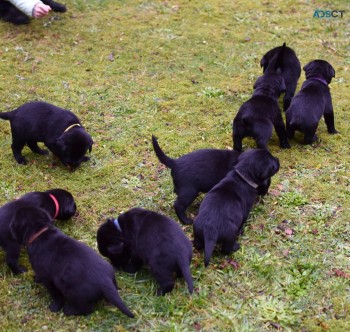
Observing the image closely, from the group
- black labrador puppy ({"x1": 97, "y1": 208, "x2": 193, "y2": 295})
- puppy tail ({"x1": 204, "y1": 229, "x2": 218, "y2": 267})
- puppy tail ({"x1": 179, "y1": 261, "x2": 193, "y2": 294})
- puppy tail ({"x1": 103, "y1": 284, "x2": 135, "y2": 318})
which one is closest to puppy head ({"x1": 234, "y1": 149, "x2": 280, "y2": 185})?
puppy tail ({"x1": 204, "y1": 229, "x2": 218, "y2": 267})

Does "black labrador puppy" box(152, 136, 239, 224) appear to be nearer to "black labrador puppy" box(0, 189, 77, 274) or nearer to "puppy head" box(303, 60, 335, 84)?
"black labrador puppy" box(0, 189, 77, 274)

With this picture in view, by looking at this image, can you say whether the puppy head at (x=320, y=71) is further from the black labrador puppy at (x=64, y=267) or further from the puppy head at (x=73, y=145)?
the black labrador puppy at (x=64, y=267)

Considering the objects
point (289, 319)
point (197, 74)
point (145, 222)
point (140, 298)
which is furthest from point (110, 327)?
point (197, 74)

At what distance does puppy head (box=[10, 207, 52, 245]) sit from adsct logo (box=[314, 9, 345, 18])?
841cm

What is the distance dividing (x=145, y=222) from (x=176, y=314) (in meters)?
0.89

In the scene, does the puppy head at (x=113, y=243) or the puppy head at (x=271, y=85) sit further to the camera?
the puppy head at (x=271, y=85)

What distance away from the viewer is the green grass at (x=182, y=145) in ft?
14.7

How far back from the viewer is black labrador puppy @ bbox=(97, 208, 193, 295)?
443 centimetres

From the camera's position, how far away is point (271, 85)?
6.83 m

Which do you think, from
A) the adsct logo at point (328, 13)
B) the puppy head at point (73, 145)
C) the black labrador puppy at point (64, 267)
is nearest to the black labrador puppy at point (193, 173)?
the puppy head at point (73, 145)

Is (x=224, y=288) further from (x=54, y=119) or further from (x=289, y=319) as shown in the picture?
(x=54, y=119)

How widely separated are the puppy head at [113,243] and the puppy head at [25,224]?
571 millimetres

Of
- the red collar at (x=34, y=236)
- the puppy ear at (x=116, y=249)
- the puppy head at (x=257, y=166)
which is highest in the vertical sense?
the puppy head at (x=257, y=166)

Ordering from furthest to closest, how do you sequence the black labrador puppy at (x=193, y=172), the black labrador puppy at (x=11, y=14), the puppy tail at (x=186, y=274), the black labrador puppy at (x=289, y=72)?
1. the black labrador puppy at (x=11, y=14)
2. the black labrador puppy at (x=289, y=72)
3. the black labrador puppy at (x=193, y=172)
4. the puppy tail at (x=186, y=274)
